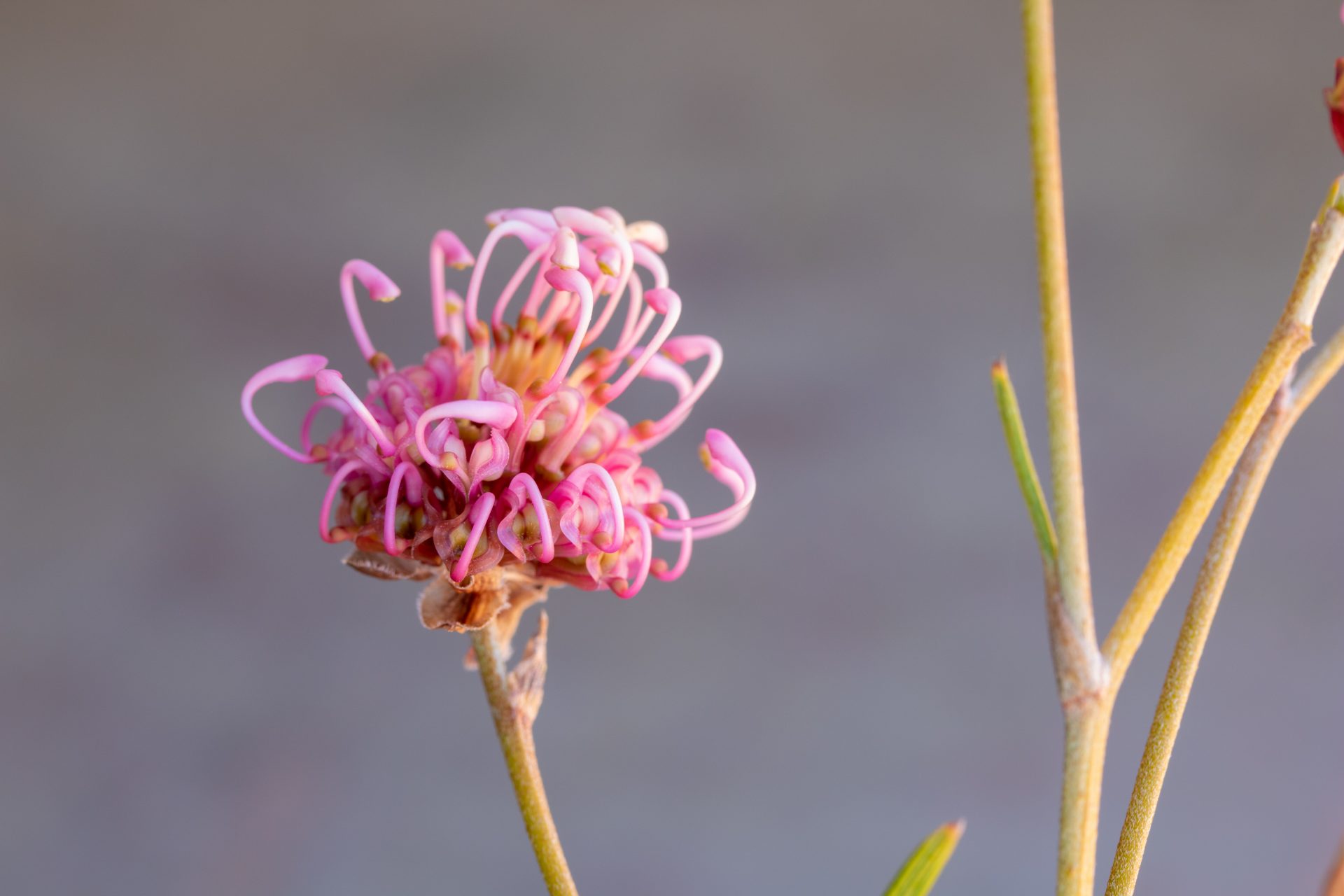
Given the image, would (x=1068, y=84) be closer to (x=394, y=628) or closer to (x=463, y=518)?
(x=394, y=628)

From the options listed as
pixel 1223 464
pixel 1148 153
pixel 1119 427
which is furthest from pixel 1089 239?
pixel 1223 464

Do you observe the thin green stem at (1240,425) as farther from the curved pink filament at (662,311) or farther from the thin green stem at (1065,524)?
the curved pink filament at (662,311)

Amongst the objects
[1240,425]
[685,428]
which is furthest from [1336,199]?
[685,428]

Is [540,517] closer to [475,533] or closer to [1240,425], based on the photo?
[475,533]

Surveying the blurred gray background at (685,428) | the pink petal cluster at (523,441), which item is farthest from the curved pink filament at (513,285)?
the blurred gray background at (685,428)

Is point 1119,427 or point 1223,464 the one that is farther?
point 1119,427

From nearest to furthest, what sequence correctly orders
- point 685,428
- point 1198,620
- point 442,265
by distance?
point 1198,620 → point 442,265 → point 685,428
